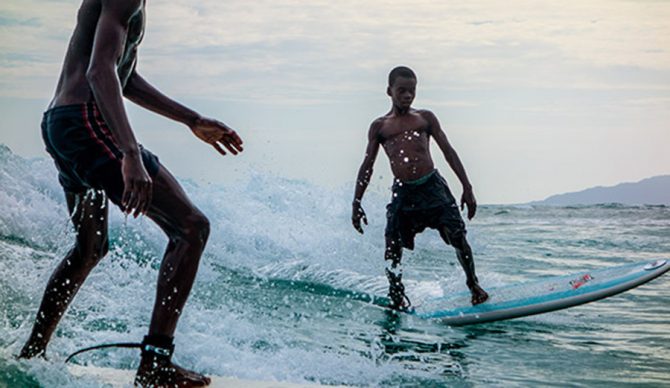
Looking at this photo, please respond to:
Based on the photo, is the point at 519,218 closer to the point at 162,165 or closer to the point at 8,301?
the point at 8,301

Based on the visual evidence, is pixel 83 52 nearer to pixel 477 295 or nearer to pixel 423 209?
pixel 423 209

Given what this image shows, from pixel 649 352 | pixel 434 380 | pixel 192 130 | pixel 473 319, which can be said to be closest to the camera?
pixel 192 130

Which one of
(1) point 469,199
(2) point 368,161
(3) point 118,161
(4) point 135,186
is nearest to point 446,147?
(1) point 469,199

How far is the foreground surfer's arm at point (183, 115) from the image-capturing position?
8.66 ft

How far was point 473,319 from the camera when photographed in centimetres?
479

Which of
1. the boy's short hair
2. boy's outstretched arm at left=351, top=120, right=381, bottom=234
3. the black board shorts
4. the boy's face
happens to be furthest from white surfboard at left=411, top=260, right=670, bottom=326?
the boy's short hair

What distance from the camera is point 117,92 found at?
2260 mm

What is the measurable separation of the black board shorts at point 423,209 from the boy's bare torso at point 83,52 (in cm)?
270

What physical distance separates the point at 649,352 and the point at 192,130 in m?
2.81

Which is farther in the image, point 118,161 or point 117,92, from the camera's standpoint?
point 118,161

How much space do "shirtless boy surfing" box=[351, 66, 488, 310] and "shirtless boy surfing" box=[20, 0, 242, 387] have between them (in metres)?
2.46

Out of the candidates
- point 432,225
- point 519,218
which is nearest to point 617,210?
point 519,218

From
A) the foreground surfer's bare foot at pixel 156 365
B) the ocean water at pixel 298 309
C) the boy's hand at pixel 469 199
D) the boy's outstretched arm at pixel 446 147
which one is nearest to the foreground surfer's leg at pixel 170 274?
the foreground surfer's bare foot at pixel 156 365

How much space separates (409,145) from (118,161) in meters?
2.81
